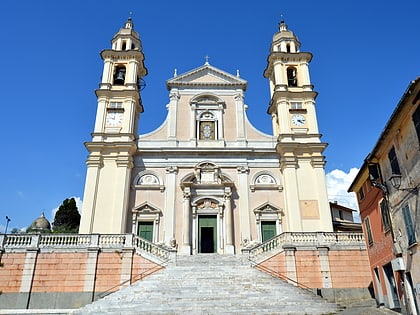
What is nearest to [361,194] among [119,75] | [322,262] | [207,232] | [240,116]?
[322,262]

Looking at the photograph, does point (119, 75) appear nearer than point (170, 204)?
No

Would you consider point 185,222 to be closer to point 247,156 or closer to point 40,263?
point 247,156

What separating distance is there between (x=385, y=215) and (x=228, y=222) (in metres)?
10.6

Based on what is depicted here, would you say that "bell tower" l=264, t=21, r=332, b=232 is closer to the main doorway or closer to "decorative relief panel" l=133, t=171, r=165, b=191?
the main doorway

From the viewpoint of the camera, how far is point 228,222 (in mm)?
22344

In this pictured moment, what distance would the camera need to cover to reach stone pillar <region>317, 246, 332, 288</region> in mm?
18016

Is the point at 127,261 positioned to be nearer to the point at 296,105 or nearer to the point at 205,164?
the point at 205,164

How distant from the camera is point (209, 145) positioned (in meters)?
25.1

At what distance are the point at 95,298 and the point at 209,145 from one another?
12272 mm

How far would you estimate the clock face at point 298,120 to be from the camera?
2559 centimetres

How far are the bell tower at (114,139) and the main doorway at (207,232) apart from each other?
15.6 ft

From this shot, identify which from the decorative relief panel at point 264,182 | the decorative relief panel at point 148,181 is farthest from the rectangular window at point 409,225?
the decorative relief panel at point 148,181

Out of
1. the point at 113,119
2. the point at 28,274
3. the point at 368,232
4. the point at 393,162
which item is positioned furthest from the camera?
the point at 113,119

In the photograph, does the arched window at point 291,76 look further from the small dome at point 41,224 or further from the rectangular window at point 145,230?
the small dome at point 41,224
